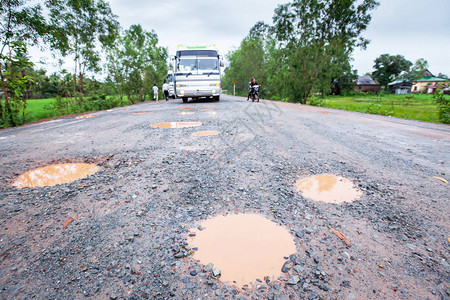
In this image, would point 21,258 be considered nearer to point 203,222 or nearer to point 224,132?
point 203,222

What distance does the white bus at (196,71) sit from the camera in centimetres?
1161

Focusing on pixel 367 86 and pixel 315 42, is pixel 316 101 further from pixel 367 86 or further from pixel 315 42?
pixel 367 86

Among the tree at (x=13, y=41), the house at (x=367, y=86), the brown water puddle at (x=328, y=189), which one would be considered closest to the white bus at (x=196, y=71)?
the tree at (x=13, y=41)

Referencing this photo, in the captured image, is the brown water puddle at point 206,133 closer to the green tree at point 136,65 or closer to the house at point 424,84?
the green tree at point 136,65

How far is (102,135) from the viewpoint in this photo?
5.06 m

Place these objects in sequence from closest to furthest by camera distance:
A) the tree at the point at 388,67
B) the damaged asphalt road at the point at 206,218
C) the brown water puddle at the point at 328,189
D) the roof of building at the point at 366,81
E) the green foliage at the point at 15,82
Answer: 1. the damaged asphalt road at the point at 206,218
2. the brown water puddle at the point at 328,189
3. the green foliage at the point at 15,82
4. the tree at the point at 388,67
5. the roof of building at the point at 366,81

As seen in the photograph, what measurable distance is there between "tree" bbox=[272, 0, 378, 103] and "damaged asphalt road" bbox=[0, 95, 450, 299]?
14.2 m

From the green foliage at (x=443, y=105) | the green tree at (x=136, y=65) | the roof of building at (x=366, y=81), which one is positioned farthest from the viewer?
the roof of building at (x=366, y=81)

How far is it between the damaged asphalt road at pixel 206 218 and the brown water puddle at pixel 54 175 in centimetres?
14

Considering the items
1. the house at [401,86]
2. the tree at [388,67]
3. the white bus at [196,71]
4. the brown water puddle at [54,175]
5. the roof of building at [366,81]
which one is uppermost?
the tree at [388,67]

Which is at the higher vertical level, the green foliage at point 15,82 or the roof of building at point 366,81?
the roof of building at point 366,81

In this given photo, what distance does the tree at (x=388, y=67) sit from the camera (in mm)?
61719

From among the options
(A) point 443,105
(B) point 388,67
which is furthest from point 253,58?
(B) point 388,67

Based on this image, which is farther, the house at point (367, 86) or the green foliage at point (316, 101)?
the house at point (367, 86)
